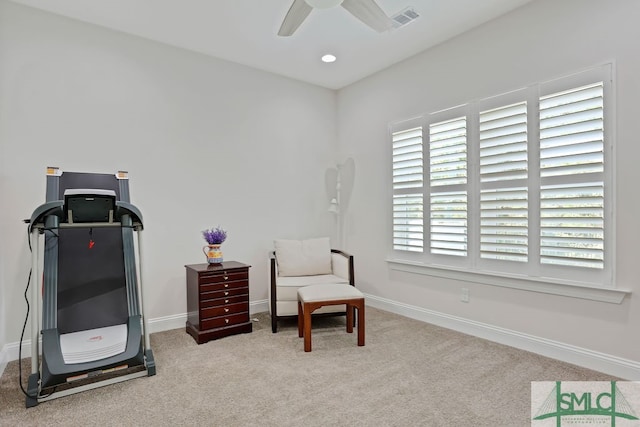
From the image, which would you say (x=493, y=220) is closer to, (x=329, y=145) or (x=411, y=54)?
(x=411, y=54)

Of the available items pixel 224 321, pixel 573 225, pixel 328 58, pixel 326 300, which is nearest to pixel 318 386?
pixel 326 300

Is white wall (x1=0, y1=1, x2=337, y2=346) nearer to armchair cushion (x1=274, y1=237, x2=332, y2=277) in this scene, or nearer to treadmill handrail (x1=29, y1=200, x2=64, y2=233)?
armchair cushion (x1=274, y1=237, x2=332, y2=277)

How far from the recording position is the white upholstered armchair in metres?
3.68

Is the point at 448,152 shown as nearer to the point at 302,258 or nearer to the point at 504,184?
the point at 504,184

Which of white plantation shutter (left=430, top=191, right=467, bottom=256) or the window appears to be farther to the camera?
white plantation shutter (left=430, top=191, right=467, bottom=256)

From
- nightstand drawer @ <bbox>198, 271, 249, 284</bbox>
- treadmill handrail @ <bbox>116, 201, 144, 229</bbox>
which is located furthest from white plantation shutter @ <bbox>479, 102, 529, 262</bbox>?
treadmill handrail @ <bbox>116, 201, 144, 229</bbox>

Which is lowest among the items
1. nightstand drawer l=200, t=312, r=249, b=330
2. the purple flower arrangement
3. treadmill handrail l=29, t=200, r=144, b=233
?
nightstand drawer l=200, t=312, r=249, b=330

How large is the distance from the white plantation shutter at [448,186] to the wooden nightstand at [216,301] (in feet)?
6.80

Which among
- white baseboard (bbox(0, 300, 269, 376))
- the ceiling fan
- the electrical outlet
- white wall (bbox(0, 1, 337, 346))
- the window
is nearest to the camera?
the ceiling fan

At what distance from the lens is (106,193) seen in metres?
2.63

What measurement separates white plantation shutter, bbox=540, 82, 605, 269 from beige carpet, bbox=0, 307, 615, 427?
92cm

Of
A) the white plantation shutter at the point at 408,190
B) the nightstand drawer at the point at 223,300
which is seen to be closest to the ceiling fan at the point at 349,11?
the white plantation shutter at the point at 408,190

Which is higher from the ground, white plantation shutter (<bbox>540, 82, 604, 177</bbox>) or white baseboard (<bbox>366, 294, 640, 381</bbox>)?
white plantation shutter (<bbox>540, 82, 604, 177</bbox>)

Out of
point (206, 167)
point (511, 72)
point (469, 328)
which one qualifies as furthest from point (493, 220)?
point (206, 167)
